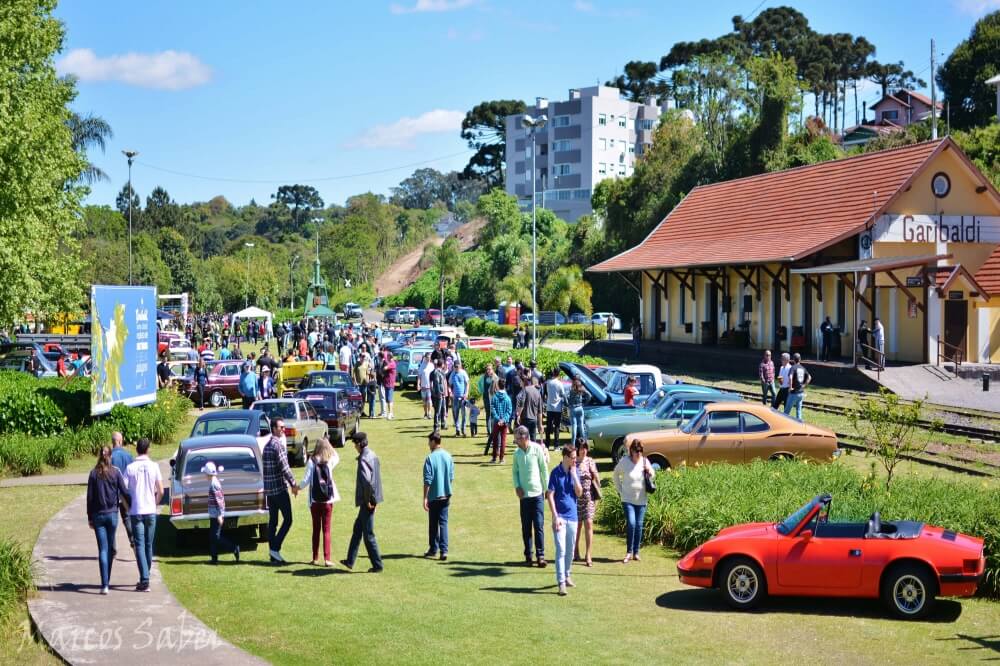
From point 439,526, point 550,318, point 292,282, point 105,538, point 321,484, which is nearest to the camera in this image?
point 105,538

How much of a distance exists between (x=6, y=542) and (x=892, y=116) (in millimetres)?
126230

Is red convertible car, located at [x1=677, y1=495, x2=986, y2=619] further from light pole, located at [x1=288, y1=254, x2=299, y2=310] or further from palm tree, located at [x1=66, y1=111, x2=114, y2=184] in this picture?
light pole, located at [x1=288, y1=254, x2=299, y2=310]

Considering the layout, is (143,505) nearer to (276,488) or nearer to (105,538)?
(105,538)

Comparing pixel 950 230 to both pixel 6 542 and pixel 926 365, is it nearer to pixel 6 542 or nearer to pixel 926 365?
pixel 926 365

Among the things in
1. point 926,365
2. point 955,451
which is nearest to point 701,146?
point 926,365

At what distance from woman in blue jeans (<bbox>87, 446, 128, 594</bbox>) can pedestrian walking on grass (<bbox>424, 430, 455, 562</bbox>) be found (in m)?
3.76

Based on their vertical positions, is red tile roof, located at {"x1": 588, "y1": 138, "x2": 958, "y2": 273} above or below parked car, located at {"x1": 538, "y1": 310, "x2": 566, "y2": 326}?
above

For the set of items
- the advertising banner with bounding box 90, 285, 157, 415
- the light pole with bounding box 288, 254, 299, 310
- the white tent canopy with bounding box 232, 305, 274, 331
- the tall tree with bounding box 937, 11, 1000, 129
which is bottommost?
A: the advertising banner with bounding box 90, 285, 157, 415

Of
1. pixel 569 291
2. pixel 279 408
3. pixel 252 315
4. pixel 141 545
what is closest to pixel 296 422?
pixel 279 408

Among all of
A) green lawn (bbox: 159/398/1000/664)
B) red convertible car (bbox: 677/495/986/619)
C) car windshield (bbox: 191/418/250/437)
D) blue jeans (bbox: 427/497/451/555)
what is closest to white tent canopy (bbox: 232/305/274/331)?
car windshield (bbox: 191/418/250/437)

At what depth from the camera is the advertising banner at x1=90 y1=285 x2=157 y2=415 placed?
23125 mm

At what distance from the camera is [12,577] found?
12.4m

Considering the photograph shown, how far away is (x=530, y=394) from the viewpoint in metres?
21.9

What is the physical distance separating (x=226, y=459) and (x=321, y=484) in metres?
2.22
